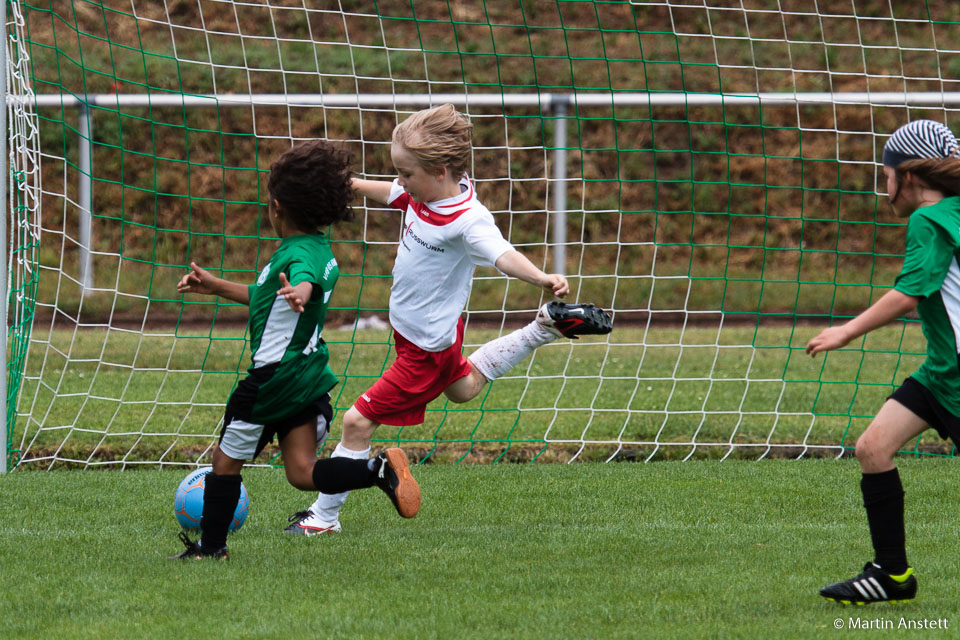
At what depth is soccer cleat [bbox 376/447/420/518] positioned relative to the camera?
391cm

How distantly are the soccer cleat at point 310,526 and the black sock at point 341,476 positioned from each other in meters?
0.53

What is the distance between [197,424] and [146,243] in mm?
8847

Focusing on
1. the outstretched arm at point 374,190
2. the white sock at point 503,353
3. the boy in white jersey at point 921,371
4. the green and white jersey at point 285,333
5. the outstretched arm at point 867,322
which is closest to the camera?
the outstretched arm at point 867,322

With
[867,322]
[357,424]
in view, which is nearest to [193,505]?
[357,424]

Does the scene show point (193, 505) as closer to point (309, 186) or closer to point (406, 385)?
point (406, 385)

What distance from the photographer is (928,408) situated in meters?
3.42

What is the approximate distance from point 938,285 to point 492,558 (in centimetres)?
175

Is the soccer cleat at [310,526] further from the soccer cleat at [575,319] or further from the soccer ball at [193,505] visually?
the soccer cleat at [575,319]

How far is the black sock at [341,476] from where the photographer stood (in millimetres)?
3992

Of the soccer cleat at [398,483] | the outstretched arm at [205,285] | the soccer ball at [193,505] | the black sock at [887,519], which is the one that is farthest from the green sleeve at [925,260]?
the soccer ball at [193,505]

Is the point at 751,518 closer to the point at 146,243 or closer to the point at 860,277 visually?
the point at 860,277

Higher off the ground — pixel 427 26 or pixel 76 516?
pixel 427 26

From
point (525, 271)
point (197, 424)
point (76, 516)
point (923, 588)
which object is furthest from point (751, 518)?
point (197, 424)

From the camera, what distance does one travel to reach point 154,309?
12.8 m
